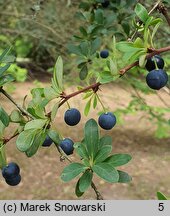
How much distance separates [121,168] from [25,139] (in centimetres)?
491

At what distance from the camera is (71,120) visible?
111cm

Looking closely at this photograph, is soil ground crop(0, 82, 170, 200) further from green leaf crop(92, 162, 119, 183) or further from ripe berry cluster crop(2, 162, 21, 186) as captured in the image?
green leaf crop(92, 162, 119, 183)

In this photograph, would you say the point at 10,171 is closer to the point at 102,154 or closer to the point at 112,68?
the point at 102,154

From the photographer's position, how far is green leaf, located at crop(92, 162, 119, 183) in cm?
100

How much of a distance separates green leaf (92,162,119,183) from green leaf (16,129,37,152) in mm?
148

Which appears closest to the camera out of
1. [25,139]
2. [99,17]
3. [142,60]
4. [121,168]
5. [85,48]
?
[142,60]

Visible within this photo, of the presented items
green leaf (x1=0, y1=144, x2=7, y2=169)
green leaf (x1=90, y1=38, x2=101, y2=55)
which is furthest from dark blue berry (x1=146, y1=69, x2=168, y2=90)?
green leaf (x1=90, y1=38, x2=101, y2=55)

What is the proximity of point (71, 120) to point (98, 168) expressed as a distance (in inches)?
6.0

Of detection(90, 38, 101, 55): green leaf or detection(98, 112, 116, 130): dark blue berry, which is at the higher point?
detection(90, 38, 101, 55): green leaf

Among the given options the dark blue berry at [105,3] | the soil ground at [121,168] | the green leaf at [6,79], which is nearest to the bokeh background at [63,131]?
the soil ground at [121,168]

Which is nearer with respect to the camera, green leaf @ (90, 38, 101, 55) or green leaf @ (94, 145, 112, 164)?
green leaf @ (94, 145, 112, 164)

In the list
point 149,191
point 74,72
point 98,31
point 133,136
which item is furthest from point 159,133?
point 98,31

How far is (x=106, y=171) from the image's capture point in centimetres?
100

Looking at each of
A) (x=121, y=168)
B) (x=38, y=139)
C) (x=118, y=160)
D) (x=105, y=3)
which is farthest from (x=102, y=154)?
(x=121, y=168)
